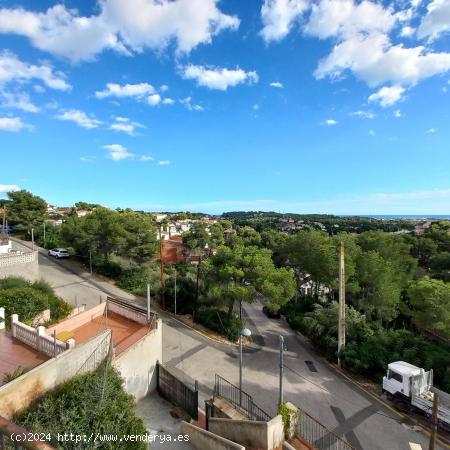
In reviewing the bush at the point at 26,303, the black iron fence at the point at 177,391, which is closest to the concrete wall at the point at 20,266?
the bush at the point at 26,303

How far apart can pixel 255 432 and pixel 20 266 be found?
17.1 meters

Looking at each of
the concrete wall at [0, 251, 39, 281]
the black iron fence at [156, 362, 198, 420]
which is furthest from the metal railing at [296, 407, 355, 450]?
the concrete wall at [0, 251, 39, 281]

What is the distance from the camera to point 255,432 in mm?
7852

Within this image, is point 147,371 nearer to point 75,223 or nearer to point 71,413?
point 71,413

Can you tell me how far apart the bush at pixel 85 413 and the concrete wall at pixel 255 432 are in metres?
2.66

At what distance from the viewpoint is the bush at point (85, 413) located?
6160 mm

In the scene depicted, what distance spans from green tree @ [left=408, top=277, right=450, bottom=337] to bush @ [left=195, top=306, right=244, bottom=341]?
9.75 meters

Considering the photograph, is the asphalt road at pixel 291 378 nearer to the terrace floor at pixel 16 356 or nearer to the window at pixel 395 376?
the window at pixel 395 376

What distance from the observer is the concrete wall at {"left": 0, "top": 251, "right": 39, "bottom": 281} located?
1742 centimetres

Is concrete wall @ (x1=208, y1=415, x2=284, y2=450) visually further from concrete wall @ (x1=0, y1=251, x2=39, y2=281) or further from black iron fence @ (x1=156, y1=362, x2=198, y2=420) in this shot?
concrete wall @ (x1=0, y1=251, x2=39, y2=281)

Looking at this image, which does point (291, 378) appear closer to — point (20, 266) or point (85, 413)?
point (85, 413)

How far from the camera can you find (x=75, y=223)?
2781cm

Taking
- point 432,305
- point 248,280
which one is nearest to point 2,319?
point 248,280

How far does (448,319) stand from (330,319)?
5.65m
